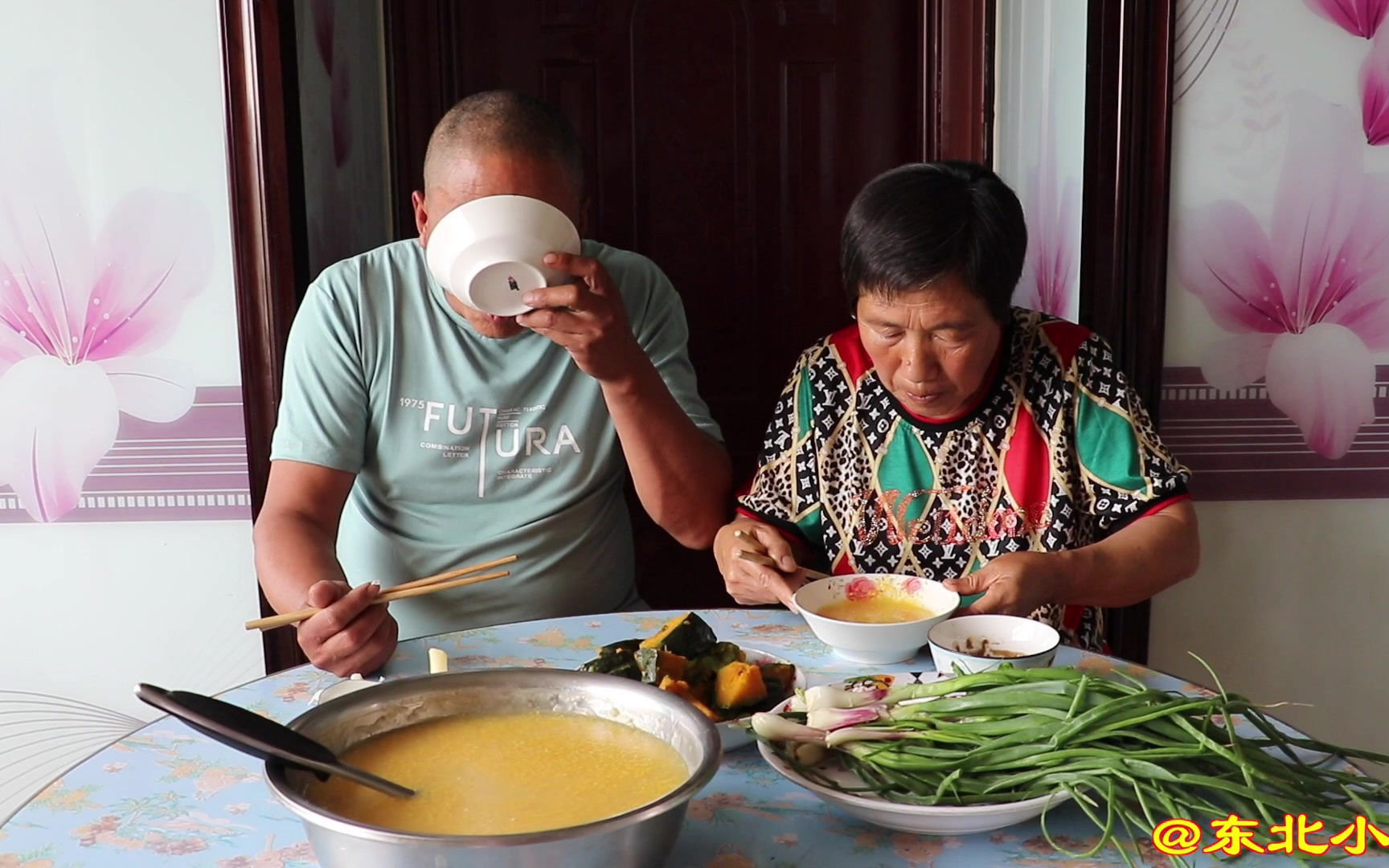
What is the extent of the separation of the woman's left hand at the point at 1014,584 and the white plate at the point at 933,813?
0.46m

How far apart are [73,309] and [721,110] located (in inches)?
60.5

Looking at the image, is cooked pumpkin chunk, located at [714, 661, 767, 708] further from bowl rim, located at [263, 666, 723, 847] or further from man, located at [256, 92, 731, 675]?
man, located at [256, 92, 731, 675]

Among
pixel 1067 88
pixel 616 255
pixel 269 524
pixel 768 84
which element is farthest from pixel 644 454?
pixel 768 84

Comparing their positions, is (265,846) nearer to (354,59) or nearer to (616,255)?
(616,255)

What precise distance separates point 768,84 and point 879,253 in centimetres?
138

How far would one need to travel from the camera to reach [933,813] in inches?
37.8

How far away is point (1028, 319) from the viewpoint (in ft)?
6.27

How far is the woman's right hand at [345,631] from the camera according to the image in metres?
1.36

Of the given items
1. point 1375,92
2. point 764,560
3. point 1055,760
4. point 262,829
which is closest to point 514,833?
point 262,829

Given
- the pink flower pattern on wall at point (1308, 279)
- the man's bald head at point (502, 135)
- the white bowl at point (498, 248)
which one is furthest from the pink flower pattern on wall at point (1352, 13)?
the white bowl at point (498, 248)

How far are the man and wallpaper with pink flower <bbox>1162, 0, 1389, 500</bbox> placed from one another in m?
0.99

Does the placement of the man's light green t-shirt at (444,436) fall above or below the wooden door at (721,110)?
below

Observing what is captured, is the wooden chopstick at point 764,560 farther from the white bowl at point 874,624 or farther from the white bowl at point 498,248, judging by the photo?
the white bowl at point 498,248

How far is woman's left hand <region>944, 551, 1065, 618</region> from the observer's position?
57.5 inches
